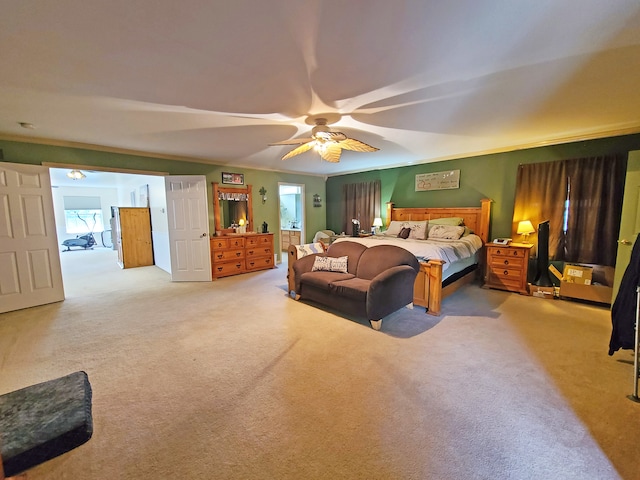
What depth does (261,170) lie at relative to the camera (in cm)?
630

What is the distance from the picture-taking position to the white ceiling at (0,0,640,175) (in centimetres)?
145

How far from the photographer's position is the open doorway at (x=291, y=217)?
→ 746cm

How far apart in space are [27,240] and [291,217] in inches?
253

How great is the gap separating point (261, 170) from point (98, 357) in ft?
15.6

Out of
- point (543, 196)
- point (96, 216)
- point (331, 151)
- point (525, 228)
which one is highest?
point (331, 151)

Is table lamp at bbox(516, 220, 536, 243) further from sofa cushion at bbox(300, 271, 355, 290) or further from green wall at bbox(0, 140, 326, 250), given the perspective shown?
green wall at bbox(0, 140, 326, 250)

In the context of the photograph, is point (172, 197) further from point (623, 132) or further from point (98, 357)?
point (623, 132)

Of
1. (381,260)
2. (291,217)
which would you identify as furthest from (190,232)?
(291,217)

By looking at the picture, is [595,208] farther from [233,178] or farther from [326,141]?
[233,178]

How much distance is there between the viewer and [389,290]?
3010 mm

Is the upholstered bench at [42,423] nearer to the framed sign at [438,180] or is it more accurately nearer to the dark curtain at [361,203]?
the framed sign at [438,180]

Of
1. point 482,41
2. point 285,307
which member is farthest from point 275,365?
point 482,41

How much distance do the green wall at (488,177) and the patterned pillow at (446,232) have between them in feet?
2.38

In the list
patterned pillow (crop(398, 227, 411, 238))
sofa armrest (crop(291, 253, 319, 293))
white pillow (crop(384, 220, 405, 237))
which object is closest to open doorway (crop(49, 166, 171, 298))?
sofa armrest (crop(291, 253, 319, 293))
